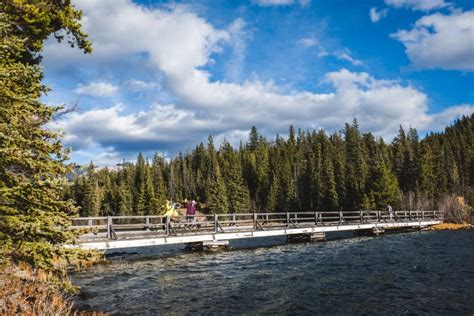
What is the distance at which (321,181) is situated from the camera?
3314 inches

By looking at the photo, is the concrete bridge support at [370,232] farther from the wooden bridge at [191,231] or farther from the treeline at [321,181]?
the treeline at [321,181]

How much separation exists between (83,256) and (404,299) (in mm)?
9410

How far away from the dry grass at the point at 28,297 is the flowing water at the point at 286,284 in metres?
1.79

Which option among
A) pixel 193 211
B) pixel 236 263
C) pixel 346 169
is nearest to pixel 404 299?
pixel 236 263

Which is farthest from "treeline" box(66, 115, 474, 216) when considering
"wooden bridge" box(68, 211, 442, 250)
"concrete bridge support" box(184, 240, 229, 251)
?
"concrete bridge support" box(184, 240, 229, 251)

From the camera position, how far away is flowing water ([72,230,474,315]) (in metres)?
10.8

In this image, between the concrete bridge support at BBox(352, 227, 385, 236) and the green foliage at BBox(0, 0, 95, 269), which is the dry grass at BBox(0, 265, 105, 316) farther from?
the concrete bridge support at BBox(352, 227, 385, 236)

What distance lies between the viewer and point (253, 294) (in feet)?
40.7

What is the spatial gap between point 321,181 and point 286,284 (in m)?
72.4

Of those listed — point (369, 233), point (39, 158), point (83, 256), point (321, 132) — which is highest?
point (321, 132)

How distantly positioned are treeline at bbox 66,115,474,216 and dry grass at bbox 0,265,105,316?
58.9m

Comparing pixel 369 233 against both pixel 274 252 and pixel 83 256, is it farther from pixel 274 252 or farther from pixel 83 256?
pixel 83 256

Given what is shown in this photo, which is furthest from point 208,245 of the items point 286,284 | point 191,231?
point 286,284

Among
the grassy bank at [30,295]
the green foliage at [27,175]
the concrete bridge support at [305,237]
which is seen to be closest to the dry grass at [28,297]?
the grassy bank at [30,295]
